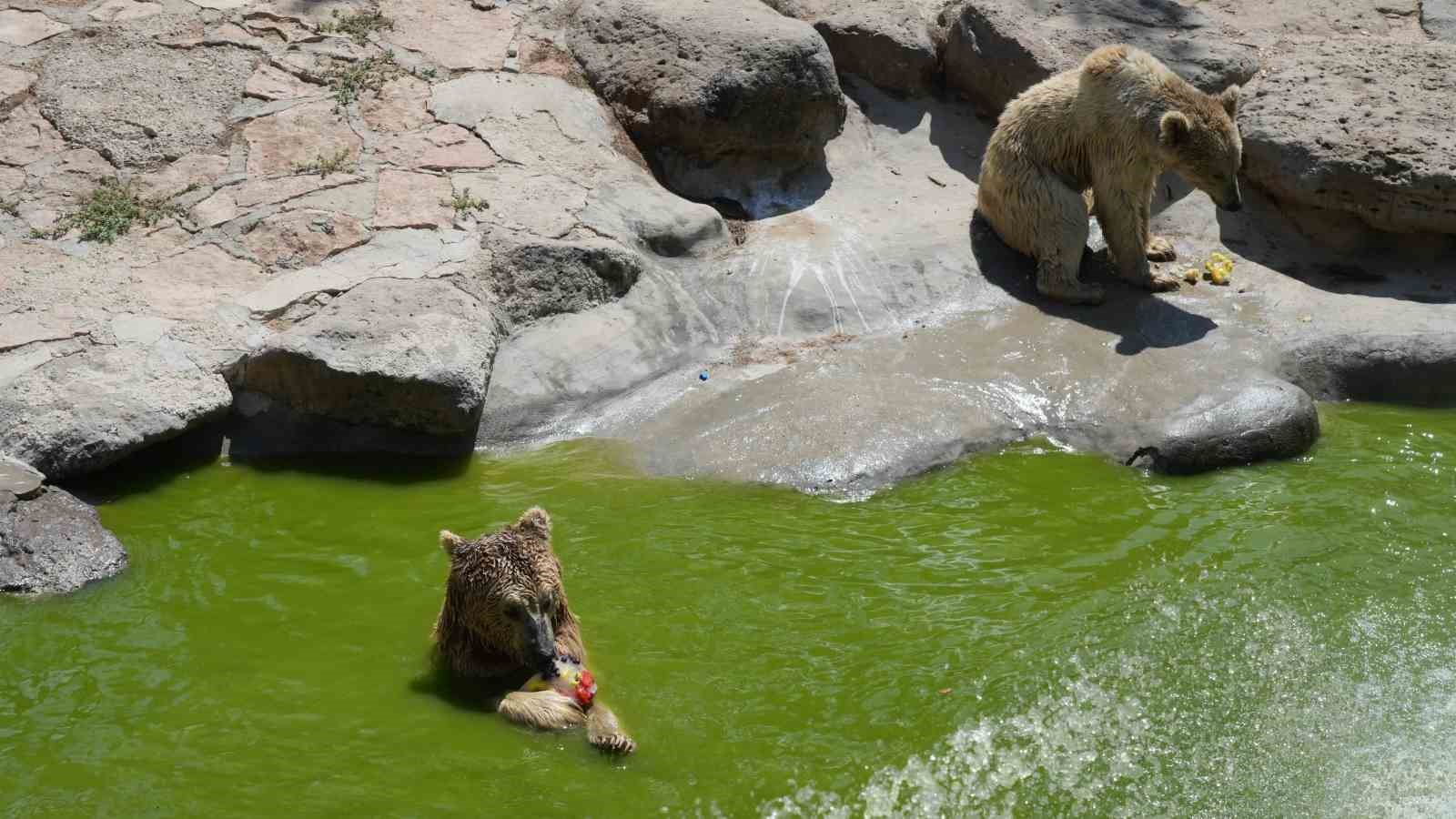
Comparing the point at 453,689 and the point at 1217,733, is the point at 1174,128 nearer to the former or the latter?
the point at 1217,733

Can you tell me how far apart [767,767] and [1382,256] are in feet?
25.3

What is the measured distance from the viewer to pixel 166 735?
5922 millimetres

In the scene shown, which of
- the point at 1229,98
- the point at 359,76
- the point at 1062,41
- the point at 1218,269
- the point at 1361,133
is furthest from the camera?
the point at 1062,41

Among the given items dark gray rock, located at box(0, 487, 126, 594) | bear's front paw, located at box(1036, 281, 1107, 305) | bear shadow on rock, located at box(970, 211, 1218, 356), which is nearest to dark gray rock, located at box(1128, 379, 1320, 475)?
bear shadow on rock, located at box(970, 211, 1218, 356)

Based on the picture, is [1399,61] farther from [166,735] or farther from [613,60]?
[166,735]

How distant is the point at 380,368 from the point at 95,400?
163 cm

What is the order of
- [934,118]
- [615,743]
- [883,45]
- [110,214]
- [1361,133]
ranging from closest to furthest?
[615,743], [110,214], [1361,133], [883,45], [934,118]

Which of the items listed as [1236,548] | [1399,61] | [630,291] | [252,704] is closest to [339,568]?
[252,704]

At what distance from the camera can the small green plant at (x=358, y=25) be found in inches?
459

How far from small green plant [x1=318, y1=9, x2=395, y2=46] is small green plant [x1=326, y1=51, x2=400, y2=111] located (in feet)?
1.21

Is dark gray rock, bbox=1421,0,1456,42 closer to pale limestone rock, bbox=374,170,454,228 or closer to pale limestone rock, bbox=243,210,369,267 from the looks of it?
pale limestone rock, bbox=374,170,454,228

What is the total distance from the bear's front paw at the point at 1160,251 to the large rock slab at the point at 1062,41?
1.75 m

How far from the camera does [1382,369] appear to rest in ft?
31.6

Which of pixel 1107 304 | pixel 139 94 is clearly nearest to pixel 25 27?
pixel 139 94
